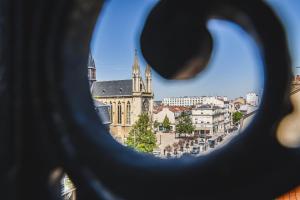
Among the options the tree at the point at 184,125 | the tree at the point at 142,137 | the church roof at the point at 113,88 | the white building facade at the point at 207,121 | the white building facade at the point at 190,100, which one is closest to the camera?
the tree at the point at 142,137

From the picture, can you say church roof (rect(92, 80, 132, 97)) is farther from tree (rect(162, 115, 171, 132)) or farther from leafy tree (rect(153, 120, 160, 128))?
tree (rect(162, 115, 171, 132))

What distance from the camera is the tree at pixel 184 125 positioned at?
21.4m

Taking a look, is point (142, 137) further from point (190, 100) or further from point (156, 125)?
point (190, 100)

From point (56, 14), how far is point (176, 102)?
132 feet

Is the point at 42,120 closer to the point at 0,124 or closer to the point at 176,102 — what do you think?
the point at 0,124

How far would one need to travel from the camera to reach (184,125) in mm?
21812

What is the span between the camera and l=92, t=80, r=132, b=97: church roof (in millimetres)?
21844

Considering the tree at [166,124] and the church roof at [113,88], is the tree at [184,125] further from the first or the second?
the church roof at [113,88]

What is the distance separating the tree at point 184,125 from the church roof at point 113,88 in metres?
3.39

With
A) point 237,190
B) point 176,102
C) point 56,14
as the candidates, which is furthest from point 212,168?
point 176,102

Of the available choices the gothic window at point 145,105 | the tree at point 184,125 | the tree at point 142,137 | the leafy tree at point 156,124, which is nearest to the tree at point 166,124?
the leafy tree at point 156,124

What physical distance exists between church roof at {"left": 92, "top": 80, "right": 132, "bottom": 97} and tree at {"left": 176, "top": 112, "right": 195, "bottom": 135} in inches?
134

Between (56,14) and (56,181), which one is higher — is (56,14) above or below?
above

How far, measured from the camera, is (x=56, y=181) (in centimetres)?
23
